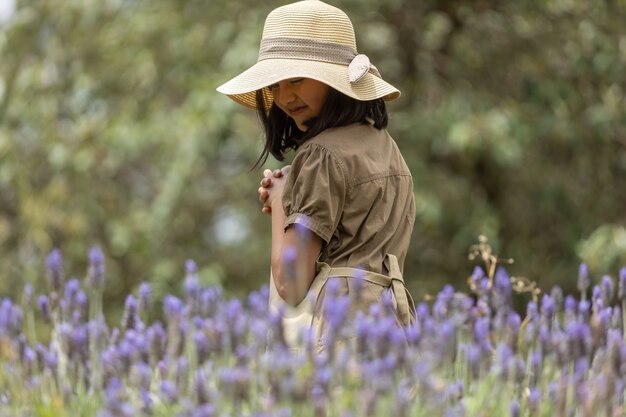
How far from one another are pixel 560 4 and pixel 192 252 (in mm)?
3365

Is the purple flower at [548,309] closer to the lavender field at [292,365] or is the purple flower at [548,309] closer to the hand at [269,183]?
the lavender field at [292,365]

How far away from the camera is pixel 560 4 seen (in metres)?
9.06

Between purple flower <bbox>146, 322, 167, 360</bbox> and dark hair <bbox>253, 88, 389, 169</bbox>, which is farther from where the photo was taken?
dark hair <bbox>253, 88, 389, 169</bbox>

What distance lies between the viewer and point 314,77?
3.13 meters

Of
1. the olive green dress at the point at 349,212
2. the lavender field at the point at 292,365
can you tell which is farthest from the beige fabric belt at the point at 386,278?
the lavender field at the point at 292,365

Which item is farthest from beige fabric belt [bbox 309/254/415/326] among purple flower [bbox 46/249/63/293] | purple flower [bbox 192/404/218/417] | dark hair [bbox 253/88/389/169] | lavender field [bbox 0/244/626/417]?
purple flower [bbox 192/404/218/417]

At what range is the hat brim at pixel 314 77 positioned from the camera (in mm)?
3164

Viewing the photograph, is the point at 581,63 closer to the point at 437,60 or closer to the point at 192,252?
the point at 437,60

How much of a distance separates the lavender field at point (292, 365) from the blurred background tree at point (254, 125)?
204 inches

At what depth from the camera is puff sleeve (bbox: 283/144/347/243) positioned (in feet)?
9.75

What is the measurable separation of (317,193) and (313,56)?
463 mm

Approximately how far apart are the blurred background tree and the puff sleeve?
5039mm

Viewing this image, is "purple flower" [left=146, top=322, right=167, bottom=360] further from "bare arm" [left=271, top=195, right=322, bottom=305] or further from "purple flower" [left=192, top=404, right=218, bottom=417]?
"purple flower" [left=192, top=404, right=218, bottom=417]

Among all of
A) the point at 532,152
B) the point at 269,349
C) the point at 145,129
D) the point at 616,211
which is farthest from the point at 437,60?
the point at 269,349
